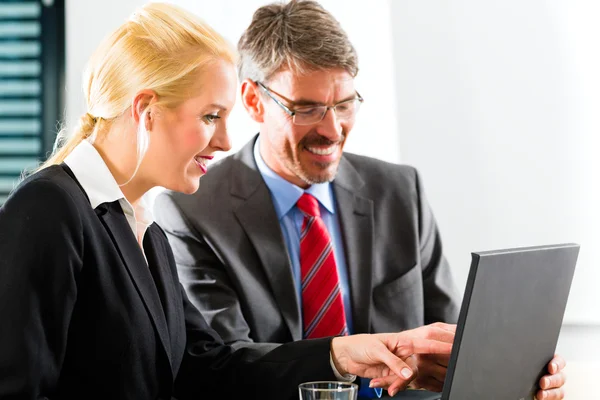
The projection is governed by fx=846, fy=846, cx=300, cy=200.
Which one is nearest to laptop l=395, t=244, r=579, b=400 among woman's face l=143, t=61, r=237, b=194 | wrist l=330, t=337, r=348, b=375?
wrist l=330, t=337, r=348, b=375

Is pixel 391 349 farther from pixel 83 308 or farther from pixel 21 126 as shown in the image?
pixel 21 126

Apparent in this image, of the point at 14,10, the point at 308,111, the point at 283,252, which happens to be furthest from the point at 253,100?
the point at 14,10

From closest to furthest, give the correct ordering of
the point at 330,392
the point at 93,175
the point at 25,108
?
the point at 330,392 → the point at 93,175 → the point at 25,108

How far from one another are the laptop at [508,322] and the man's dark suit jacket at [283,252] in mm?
774

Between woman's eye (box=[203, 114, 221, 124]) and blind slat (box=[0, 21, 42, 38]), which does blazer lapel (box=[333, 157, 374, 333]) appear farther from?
blind slat (box=[0, 21, 42, 38])

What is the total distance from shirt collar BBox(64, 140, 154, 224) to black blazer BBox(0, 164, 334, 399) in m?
0.02

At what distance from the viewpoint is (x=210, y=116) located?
162 centimetres

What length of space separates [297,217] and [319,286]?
0.21m

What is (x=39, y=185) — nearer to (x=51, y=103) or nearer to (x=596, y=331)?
(x=596, y=331)

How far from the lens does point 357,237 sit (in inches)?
90.2

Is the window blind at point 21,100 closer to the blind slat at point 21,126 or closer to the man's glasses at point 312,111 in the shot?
the blind slat at point 21,126

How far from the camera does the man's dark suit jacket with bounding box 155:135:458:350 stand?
214cm

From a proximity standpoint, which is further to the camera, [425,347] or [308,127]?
[308,127]

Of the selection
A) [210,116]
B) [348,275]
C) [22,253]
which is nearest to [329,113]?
[348,275]
